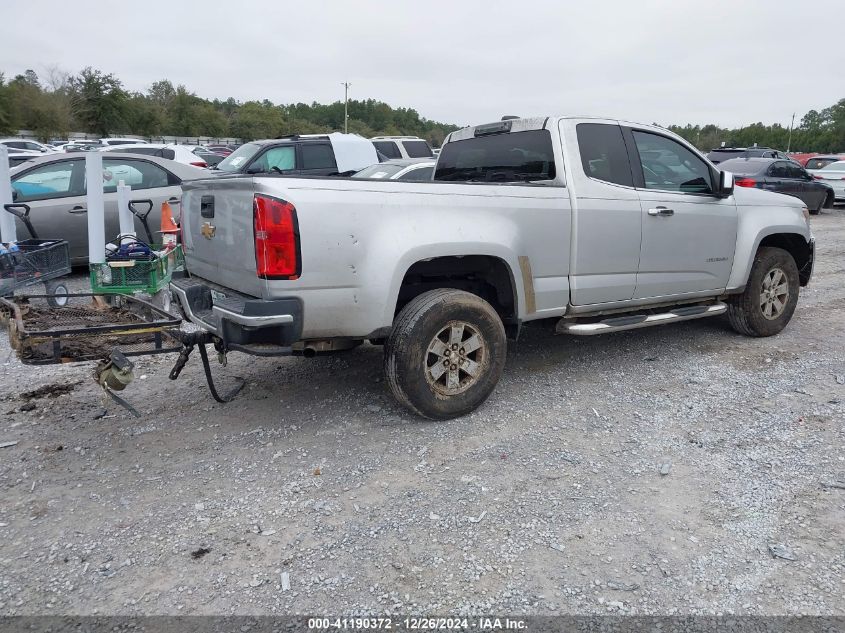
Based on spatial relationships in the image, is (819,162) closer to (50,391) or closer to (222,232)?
(222,232)

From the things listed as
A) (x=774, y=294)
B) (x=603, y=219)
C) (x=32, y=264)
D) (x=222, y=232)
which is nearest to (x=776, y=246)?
(x=774, y=294)

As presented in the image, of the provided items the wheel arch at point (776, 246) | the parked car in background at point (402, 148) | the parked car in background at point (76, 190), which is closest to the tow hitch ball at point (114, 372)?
the parked car in background at point (76, 190)

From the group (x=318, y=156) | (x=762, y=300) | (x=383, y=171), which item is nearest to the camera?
(x=762, y=300)

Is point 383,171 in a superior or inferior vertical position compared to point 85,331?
superior

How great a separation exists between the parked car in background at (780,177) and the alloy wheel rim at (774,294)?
33.7 feet

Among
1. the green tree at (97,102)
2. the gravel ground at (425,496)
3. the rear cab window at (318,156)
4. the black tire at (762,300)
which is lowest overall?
the gravel ground at (425,496)

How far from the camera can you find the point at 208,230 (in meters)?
4.12

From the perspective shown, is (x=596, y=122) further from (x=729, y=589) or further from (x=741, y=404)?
(x=729, y=589)

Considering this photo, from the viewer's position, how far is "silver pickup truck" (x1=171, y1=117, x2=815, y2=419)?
3609 millimetres

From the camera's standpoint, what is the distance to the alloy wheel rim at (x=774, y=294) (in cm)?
613

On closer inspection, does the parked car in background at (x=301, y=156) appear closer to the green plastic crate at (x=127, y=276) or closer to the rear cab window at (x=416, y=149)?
the rear cab window at (x=416, y=149)

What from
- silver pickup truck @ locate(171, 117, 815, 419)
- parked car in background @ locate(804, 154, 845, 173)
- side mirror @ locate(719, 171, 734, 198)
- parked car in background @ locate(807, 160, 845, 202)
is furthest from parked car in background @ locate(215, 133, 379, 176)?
parked car in background @ locate(804, 154, 845, 173)

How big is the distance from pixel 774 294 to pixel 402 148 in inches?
421

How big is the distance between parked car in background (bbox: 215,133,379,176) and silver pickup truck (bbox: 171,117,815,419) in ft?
20.2
